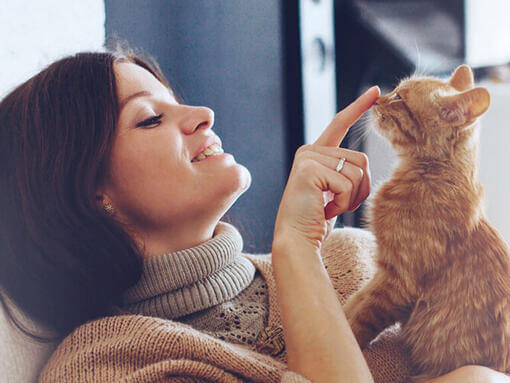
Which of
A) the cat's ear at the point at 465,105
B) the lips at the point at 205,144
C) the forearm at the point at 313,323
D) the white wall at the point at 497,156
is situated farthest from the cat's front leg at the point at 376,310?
the white wall at the point at 497,156

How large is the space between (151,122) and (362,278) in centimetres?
60

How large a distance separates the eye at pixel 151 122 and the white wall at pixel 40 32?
355mm

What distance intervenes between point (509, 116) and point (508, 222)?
471mm

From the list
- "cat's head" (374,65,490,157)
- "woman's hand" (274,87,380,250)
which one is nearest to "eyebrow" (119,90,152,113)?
"woman's hand" (274,87,380,250)

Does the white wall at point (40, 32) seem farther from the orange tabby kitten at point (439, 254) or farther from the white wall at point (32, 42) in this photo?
the orange tabby kitten at point (439, 254)

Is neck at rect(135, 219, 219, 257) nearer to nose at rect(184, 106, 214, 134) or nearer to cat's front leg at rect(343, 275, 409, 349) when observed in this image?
nose at rect(184, 106, 214, 134)

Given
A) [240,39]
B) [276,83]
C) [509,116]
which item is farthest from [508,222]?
[240,39]

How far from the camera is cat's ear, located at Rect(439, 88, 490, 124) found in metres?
0.84

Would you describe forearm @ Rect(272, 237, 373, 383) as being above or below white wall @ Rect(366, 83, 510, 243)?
above

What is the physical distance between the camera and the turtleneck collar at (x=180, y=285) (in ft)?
3.25

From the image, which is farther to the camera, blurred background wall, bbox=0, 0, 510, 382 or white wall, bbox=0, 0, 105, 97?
blurred background wall, bbox=0, 0, 510, 382

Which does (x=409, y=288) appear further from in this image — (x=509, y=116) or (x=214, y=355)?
(x=509, y=116)

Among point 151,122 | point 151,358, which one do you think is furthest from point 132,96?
point 151,358

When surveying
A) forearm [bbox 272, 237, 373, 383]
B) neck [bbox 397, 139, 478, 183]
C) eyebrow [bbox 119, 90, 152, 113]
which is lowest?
forearm [bbox 272, 237, 373, 383]
